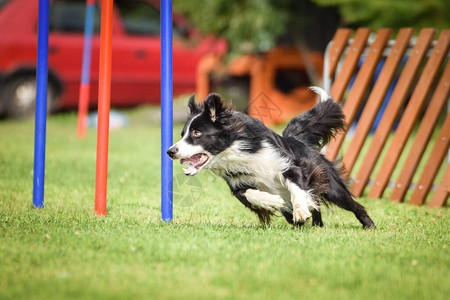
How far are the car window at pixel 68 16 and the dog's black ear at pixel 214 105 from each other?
30.4 ft

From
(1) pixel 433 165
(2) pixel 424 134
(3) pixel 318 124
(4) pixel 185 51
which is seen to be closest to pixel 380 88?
(2) pixel 424 134

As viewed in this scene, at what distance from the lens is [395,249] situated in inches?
157

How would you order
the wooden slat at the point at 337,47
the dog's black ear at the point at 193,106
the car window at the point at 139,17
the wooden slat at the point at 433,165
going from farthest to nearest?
the car window at the point at 139,17, the wooden slat at the point at 337,47, the wooden slat at the point at 433,165, the dog's black ear at the point at 193,106

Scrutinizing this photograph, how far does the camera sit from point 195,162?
4.70 meters

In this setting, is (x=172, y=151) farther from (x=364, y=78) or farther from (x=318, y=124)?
(x=364, y=78)

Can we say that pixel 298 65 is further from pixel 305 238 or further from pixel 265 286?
pixel 265 286

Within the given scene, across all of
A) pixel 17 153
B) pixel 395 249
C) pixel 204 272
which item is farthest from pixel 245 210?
pixel 17 153

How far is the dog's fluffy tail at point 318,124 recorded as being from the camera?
5.29 m

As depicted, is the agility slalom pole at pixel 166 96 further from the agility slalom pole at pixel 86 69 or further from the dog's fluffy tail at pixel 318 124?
the agility slalom pole at pixel 86 69

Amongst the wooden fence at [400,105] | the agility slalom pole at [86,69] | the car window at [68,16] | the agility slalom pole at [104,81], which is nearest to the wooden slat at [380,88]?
the wooden fence at [400,105]

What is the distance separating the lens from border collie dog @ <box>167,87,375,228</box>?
4.59 m

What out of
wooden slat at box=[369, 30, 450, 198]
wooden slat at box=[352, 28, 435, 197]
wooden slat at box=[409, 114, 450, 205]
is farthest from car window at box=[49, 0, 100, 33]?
wooden slat at box=[409, 114, 450, 205]

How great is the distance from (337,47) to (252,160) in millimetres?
2745

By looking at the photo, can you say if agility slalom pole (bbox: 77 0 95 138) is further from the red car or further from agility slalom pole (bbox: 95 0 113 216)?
agility slalom pole (bbox: 95 0 113 216)
